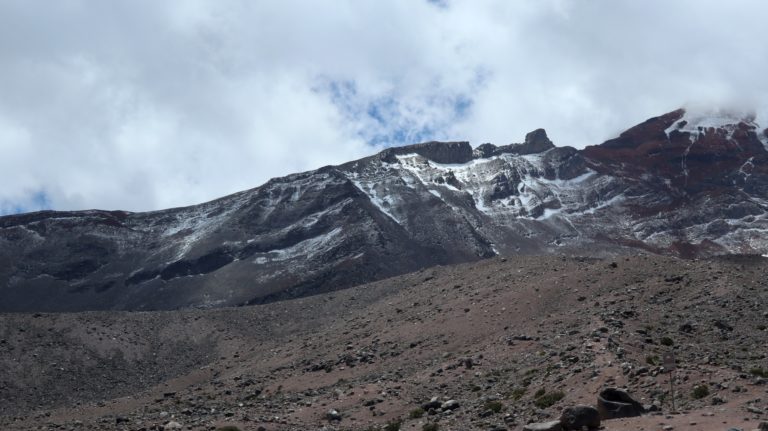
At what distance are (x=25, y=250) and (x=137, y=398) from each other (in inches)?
4291

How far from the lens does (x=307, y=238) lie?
158250 millimetres

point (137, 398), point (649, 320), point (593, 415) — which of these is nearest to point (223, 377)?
point (137, 398)

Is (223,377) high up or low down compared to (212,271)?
down

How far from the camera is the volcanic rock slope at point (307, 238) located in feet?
458

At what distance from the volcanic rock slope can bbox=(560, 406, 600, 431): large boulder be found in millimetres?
100833

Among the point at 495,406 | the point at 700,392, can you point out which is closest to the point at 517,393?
the point at 495,406

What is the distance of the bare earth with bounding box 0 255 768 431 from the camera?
35000 mm

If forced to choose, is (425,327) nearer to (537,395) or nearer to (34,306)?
(537,395)

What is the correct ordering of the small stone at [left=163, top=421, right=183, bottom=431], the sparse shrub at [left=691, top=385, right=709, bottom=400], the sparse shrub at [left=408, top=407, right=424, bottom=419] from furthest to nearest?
the small stone at [left=163, top=421, right=183, bottom=431]
the sparse shrub at [left=408, top=407, right=424, bottom=419]
the sparse shrub at [left=691, top=385, right=709, bottom=400]

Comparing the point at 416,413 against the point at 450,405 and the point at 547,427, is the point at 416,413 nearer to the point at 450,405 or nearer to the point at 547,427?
the point at 450,405

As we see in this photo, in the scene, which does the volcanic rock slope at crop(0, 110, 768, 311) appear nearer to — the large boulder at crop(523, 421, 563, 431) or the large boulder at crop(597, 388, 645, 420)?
the large boulder at crop(597, 388, 645, 420)

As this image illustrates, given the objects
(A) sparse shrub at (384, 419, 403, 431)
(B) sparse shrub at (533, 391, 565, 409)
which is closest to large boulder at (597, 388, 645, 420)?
(B) sparse shrub at (533, 391, 565, 409)

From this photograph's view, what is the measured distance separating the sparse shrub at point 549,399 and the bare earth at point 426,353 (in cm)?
36

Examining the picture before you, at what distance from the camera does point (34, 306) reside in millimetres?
140500
